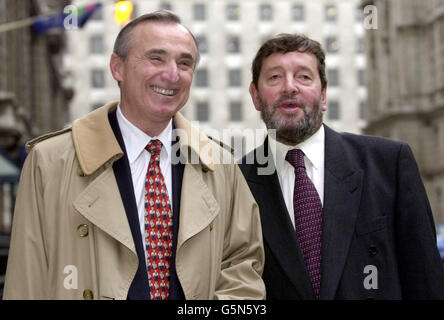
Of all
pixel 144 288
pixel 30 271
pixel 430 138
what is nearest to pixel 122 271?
pixel 144 288

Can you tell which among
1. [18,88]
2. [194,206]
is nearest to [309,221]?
[194,206]

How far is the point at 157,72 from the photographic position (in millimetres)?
3646

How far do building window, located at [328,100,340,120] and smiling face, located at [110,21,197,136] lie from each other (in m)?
64.7

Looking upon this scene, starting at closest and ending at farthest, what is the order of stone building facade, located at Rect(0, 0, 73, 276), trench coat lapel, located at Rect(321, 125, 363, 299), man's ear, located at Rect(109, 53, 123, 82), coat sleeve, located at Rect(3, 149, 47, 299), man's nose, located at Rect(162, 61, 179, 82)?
1. coat sleeve, located at Rect(3, 149, 47, 299)
2. man's nose, located at Rect(162, 61, 179, 82)
3. man's ear, located at Rect(109, 53, 123, 82)
4. trench coat lapel, located at Rect(321, 125, 363, 299)
5. stone building facade, located at Rect(0, 0, 73, 276)

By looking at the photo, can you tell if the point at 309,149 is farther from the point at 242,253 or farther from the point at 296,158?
the point at 242,253

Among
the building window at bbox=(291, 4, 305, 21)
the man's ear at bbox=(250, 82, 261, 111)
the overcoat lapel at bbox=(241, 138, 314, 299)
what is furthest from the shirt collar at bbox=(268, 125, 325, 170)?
the building window at bbox=(291, 4, 305, 21)

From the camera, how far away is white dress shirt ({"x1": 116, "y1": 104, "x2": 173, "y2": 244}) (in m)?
3.64

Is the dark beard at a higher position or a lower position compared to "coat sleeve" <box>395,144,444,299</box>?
higher

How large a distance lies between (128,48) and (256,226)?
1.04 m

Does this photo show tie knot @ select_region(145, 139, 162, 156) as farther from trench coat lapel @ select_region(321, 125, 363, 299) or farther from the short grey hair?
trench coat lapel @ select_region(321, 125, 363, 299)

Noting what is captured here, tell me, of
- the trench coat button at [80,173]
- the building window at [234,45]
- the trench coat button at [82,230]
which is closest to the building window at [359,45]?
the building window at [234,45]

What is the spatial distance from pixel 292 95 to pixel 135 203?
116 centimetres

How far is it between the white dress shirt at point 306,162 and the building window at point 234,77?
64.1 m
